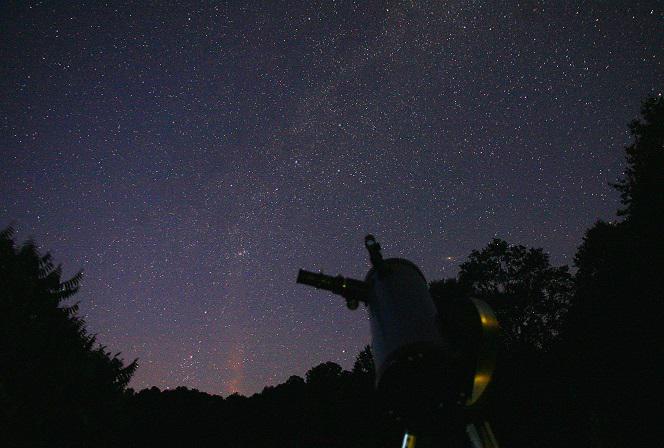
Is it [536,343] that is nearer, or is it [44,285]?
[44,285]

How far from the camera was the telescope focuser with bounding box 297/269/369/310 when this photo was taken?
2.36 m

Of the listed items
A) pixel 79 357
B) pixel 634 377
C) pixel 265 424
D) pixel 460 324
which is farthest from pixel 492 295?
pixel 460 324

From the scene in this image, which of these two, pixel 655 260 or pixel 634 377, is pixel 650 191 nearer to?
pixel 655 260

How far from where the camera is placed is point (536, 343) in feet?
82.3

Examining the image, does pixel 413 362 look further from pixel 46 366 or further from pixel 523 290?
pixel 523 290

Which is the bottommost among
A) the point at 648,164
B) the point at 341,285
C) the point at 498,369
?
the point at 341,285

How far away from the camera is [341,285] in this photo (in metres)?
2.36

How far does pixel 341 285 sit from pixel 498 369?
57.7ft

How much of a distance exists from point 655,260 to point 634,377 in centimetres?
460

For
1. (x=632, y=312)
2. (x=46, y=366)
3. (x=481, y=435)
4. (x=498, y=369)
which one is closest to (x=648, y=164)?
(x=632, y=312)

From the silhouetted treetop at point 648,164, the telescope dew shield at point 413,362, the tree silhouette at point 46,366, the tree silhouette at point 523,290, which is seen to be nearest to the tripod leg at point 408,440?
the telescope dew shield at point 413,362

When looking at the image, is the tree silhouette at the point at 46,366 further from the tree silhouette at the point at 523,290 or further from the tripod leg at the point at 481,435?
the tree silhouette at the point at 523,290

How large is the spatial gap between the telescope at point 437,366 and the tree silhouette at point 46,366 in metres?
6.69

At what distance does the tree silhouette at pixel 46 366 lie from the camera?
639 centimetres
